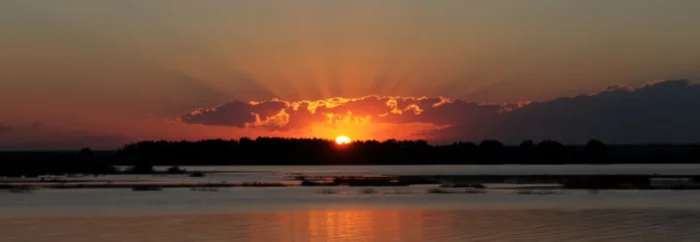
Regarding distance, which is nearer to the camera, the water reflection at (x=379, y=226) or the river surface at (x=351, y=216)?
the water reflection at (x=379, y=226)

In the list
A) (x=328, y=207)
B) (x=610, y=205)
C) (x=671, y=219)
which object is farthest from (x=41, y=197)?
(x=671, y=219)

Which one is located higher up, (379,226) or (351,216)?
(351,216)

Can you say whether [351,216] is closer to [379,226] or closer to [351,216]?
[351,216]

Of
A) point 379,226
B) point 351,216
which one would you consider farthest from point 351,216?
point 379,226

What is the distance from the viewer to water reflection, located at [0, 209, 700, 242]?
3139 cm

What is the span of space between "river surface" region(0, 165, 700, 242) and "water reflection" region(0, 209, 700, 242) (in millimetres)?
38

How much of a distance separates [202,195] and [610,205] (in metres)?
25.0

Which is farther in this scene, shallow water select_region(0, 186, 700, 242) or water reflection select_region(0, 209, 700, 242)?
shallow water select_region(0, 186, 700, 242)

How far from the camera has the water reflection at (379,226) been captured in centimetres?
3139

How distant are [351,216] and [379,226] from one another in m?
5.17

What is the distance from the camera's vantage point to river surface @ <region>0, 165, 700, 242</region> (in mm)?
32094

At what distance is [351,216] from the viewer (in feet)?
135

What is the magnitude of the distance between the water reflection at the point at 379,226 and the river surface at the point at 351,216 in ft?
0.12

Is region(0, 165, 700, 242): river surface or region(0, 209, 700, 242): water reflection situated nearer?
region(0, 209, 700, 242): water reflection
